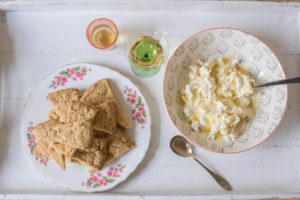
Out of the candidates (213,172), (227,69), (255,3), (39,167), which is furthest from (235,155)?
(39,167)

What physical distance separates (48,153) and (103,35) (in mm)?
590

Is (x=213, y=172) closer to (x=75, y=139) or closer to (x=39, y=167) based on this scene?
(x=75, y=139)

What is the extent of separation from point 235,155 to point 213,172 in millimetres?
128

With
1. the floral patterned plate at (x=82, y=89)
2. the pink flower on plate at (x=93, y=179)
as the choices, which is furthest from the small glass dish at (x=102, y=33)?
the pink flower on plate at (x=93, y=179)

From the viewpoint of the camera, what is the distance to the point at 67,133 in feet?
3.51

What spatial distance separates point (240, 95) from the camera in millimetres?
1157

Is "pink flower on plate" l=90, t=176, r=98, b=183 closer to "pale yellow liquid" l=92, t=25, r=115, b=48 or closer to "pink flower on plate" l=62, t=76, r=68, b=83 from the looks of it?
"pink flower on plate" l=62, t=76, r=68, b=83

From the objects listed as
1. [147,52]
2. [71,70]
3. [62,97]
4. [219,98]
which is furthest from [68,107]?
[219,98]

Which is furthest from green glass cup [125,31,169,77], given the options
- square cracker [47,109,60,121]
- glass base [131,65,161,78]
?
square cracker [47,109,60,121]

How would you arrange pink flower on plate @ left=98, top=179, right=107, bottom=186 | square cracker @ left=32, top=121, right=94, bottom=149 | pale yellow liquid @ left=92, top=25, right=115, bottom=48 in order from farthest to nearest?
pale yellow liquid @ left=92, top=25, right=115, bottom=48 → pink flower on plate @ left=98, top=179, right=107, bottom=186 → square cracker @ left=32, top=121, right=94, bottom=149

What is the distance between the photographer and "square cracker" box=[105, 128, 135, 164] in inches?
44.7

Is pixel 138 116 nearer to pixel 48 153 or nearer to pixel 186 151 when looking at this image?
pixel 186 151

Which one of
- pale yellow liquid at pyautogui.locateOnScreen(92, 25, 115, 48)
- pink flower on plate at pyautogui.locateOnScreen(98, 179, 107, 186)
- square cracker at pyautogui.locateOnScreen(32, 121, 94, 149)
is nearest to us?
square cracker at pyautogui.locateOnScreen(32, 121, 94, 149)

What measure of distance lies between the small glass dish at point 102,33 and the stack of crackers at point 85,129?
0.58ft
